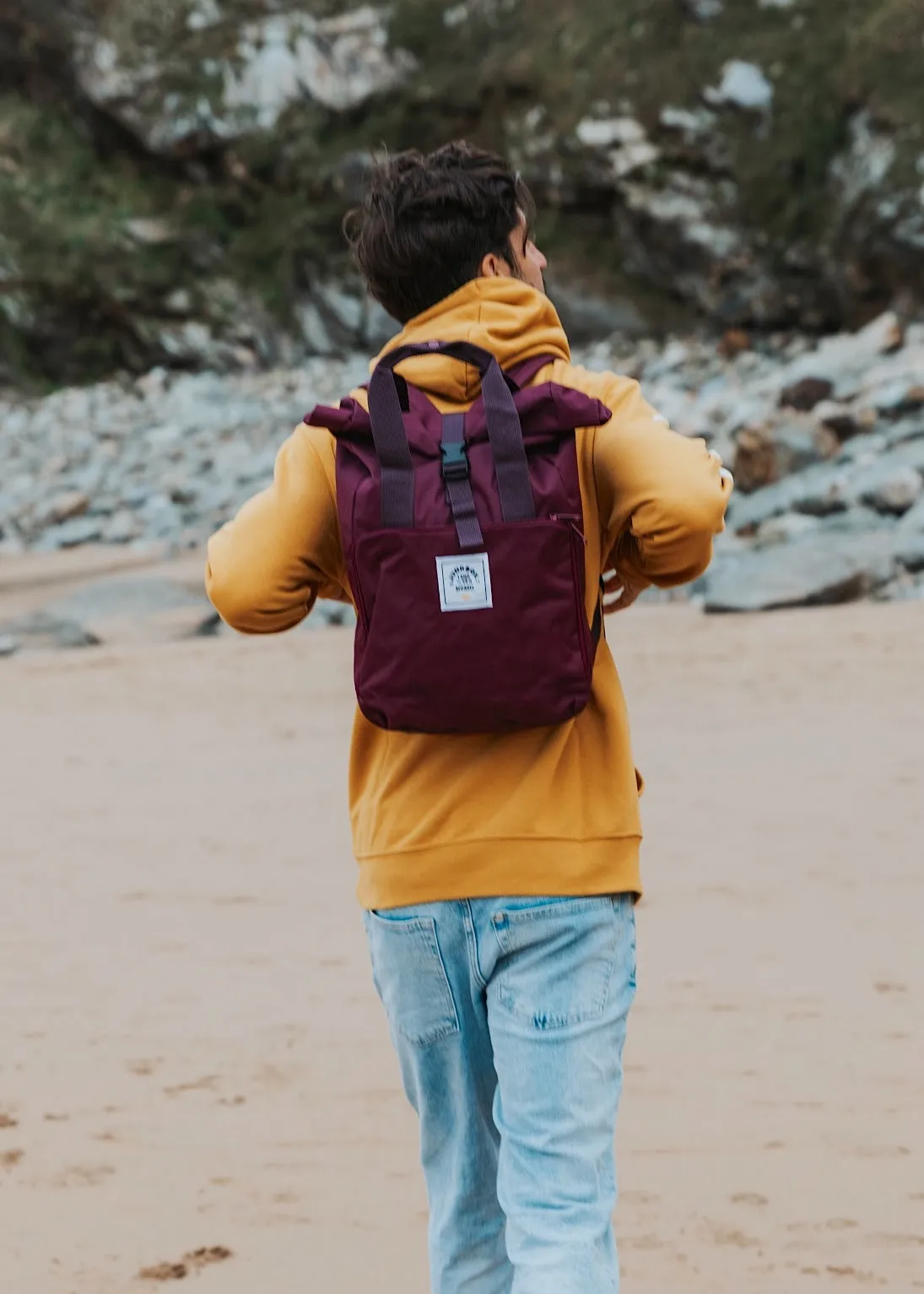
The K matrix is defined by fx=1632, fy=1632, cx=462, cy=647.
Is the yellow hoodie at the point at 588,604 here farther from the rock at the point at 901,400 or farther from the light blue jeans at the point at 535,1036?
the rock at the point at 901,400

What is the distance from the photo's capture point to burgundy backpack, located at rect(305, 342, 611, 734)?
5.94 ft

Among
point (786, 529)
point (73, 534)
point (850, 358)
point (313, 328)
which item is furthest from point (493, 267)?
point (313, 328)

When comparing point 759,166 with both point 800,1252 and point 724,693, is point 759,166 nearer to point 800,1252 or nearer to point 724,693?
point 724,693

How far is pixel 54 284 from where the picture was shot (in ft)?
83.1

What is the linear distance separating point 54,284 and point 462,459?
2495 centimetres

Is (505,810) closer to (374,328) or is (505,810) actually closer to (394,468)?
(394,468)

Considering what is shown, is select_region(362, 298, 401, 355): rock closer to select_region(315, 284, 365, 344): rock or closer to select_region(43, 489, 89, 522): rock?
select_region(315, 284, 365, 344): rock

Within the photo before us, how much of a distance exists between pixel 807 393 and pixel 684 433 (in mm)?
1618

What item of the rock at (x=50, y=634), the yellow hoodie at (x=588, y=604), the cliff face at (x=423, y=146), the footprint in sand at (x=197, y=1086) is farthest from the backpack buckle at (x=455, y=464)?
the cliff face at (x=423, y=146)

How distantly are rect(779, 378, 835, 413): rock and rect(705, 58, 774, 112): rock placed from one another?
8.01 metres

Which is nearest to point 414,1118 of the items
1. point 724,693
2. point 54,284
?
point 724,693

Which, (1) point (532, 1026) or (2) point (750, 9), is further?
(2) point (750, 9)

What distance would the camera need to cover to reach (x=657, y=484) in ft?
5.99

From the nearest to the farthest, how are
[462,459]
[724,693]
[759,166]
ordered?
[462,459]
[724,693]
[759,166]
